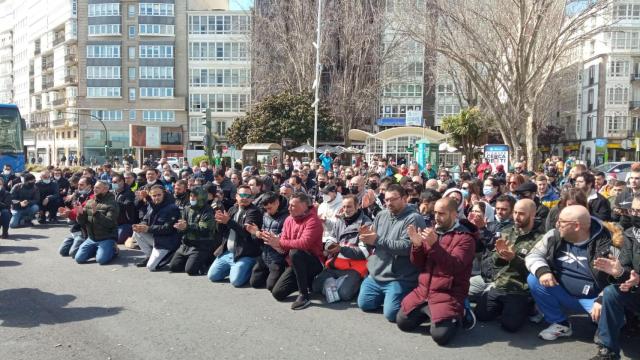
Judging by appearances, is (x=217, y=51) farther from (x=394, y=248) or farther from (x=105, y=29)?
(x=394, y=248)

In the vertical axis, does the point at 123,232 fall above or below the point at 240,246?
below

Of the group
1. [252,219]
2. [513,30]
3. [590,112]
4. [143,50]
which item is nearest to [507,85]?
[513,30]

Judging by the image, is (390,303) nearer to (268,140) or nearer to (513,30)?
(513,30)

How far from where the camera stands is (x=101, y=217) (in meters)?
9.06

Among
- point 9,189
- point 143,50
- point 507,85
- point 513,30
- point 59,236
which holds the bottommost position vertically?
point 59,236

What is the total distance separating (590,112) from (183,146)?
48.9m

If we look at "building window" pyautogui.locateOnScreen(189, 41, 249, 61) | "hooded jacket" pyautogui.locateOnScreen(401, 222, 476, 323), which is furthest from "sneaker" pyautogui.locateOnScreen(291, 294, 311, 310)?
"building window" pyautogui.locateOnScreen(189, 41, 249, 61)

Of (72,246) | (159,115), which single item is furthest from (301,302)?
(159,115)

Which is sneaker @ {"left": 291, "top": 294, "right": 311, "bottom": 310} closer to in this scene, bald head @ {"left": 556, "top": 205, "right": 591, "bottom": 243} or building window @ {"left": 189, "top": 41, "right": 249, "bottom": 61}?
bald head @ {"left": 556, "top": 205, "right": 591, "bottom": 243}

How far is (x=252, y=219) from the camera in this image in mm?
7707

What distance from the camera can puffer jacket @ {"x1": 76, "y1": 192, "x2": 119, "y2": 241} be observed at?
9.07 metres

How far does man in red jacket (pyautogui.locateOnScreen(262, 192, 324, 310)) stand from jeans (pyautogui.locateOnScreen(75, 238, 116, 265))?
370 centimetres

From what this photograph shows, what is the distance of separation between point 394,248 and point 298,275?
1476mm

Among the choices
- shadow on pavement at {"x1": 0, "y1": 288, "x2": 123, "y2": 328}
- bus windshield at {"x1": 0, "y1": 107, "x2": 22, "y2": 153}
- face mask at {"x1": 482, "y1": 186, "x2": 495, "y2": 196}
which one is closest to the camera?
shadow on pavement at {"x1": 0, "y1": 288, "x2": 123, "y2": 328}
